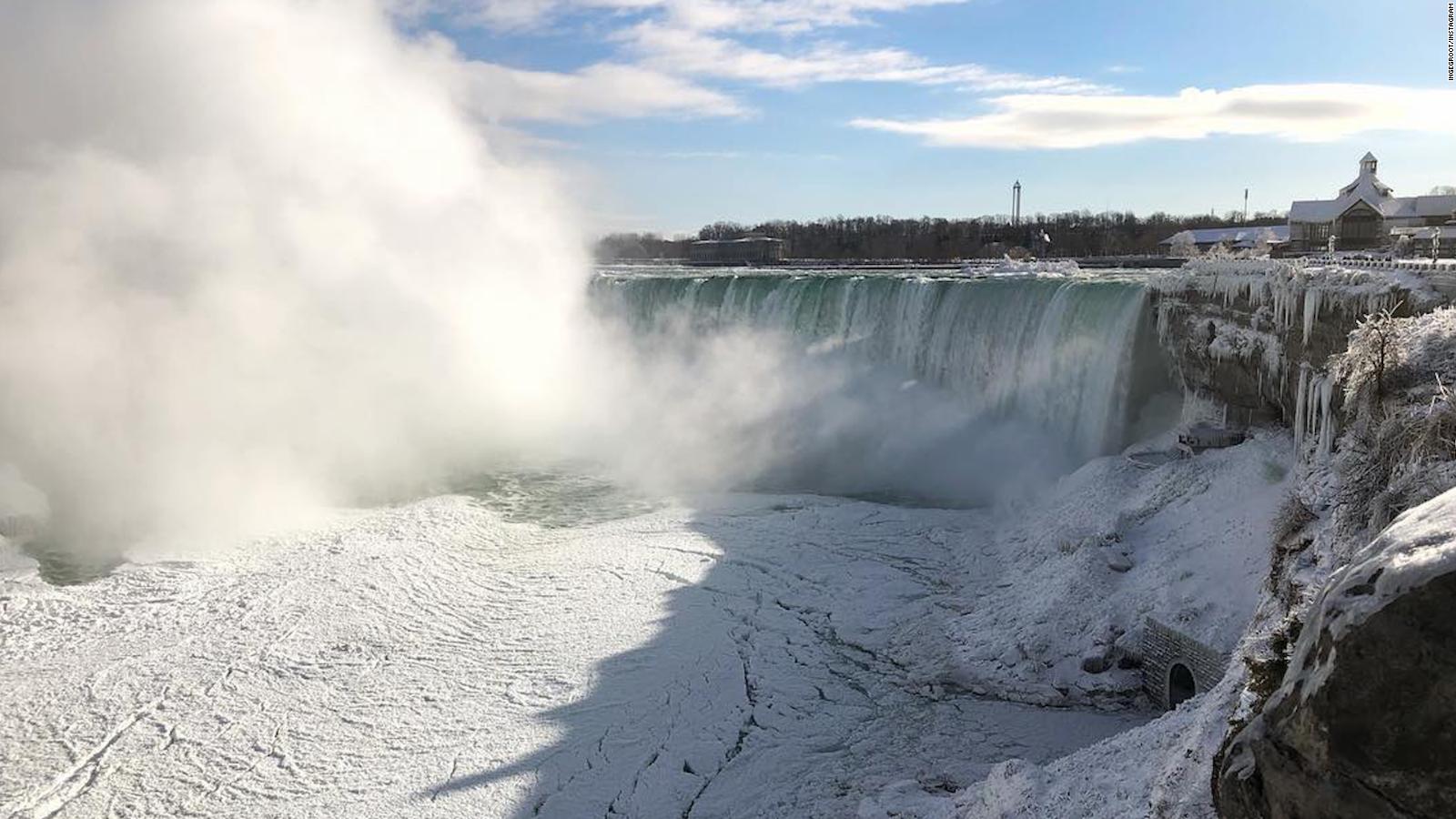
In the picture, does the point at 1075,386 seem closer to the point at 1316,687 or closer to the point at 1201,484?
the point at 1201,484

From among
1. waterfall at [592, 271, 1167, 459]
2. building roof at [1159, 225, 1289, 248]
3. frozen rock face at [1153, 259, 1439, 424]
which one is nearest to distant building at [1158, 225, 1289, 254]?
building roof at [1159, 225, 1289, 248]

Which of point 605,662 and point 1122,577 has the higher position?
point 1122,577

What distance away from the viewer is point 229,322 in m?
16.0

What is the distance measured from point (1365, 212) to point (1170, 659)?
2981 centimetres

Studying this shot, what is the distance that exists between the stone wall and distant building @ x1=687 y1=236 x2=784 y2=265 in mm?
43375

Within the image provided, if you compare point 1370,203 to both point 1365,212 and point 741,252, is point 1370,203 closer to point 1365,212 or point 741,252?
point 1365,212

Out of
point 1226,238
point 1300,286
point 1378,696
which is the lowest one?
point 1378,696

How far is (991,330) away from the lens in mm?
18531

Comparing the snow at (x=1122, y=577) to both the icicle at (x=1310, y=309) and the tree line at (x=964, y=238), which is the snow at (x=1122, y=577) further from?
the tree line at (x=964, y=238)

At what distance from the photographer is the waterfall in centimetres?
1531

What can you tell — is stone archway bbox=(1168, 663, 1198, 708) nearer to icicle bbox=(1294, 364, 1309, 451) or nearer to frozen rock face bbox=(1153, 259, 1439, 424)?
icicle bbox=(1294, 364, 1309, 451)

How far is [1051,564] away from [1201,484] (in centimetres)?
202

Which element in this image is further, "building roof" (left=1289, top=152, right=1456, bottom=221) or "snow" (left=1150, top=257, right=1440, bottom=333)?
"building roof" (left=1289, top=152, right=1456, bottom=221)

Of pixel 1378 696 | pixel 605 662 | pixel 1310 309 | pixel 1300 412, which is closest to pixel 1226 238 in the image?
pixel 1310 309
